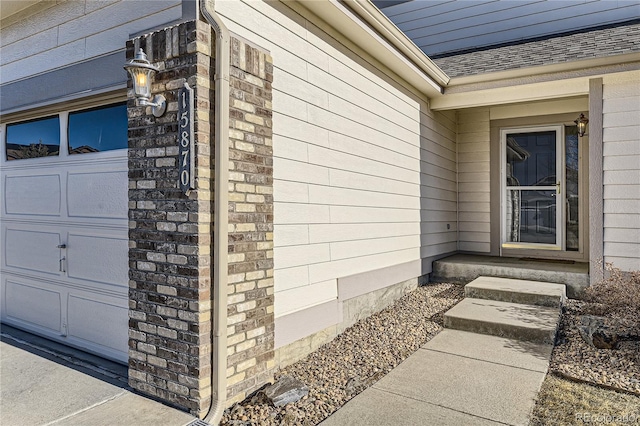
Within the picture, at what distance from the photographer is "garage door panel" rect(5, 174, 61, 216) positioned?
13.7 feet

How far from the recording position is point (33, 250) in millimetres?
4430

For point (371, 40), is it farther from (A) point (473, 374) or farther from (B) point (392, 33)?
(A) point (473, 374)

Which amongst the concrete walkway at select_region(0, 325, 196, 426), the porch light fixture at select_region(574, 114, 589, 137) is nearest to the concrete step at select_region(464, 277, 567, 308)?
the porch light fixture at select_region(574, 114, 589, 137)

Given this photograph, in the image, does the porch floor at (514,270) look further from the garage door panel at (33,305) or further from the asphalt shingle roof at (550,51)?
the garage door panel at (33,305)

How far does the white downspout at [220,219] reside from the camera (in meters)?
2.67

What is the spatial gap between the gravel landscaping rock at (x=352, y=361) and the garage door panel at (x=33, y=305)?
2.39 m

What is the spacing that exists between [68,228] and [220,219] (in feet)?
7.15

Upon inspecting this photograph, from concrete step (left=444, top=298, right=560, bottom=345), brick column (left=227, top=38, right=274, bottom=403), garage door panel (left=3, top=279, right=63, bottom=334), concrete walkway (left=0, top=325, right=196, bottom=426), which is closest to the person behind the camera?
concrete walkway (left=0, top=325, right=196, bottom=426)

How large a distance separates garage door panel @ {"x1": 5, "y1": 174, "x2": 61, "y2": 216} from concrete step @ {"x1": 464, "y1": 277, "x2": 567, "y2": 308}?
15.4 feet

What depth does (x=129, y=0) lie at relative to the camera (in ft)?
10.6

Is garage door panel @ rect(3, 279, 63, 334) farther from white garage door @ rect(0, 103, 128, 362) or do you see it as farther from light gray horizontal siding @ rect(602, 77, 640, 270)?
light gray horizontal siding @ rect(602, 77, 640, 270)

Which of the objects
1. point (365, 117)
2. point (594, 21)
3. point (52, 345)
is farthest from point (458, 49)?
point (52, 345)

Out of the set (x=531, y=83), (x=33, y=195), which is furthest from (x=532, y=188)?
(x=33, y=195)

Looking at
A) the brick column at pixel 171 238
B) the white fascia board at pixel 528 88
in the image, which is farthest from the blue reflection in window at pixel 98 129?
the white fascia board at pixel 528 88
